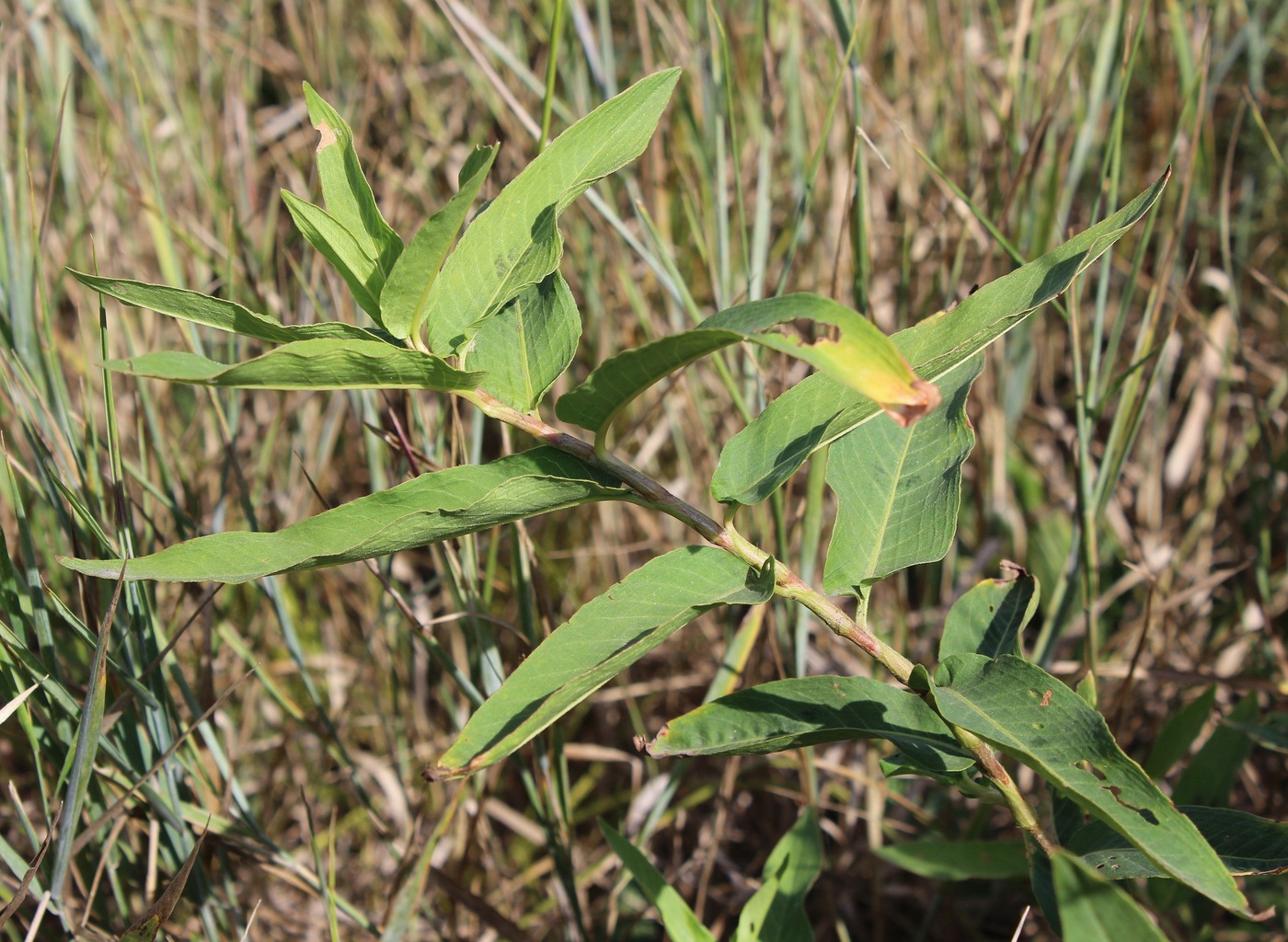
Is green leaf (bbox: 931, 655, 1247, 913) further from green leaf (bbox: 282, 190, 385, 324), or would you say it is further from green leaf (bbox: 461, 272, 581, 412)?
green leaf (bbox: 282, 190, 385, 324)

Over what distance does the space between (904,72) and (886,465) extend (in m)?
1.55

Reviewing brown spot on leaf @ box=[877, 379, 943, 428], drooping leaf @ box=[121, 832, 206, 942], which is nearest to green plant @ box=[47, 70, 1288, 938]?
brown spot on leaf @ box=[877, 379, 943, 428]

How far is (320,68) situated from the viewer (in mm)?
2256

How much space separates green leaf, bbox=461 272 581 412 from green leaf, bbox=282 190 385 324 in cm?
10

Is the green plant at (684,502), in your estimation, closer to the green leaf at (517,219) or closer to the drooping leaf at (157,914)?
the green leaf at (517,219)

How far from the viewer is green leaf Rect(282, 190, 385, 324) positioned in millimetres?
844

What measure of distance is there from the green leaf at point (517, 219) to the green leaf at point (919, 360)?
0.23m

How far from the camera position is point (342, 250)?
868mm

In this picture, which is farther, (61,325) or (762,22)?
(61,325)

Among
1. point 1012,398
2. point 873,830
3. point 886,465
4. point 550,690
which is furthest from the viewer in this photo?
point 1012,398

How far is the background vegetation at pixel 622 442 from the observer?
1328 millimetres

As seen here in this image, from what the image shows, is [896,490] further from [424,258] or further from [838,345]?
[424,258]

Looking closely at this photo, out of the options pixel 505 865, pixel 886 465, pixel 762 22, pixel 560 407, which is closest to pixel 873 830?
pixel 505 865

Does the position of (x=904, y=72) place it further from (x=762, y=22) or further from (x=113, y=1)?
(x=113, y=1)
